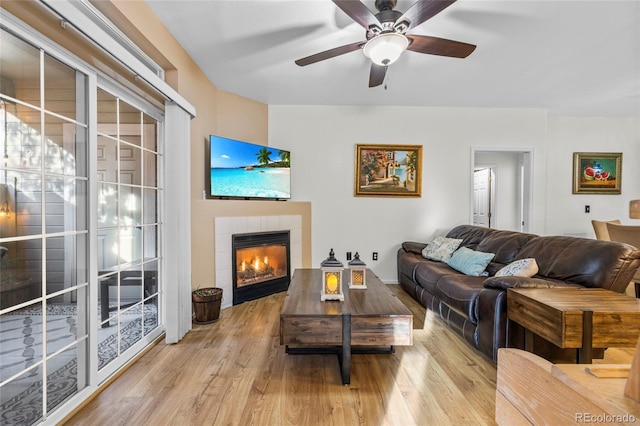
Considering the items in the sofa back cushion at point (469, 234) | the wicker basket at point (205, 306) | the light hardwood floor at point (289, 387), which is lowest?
the light hardwood floor at point (289, 387)

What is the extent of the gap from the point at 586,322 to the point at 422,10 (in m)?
2.01

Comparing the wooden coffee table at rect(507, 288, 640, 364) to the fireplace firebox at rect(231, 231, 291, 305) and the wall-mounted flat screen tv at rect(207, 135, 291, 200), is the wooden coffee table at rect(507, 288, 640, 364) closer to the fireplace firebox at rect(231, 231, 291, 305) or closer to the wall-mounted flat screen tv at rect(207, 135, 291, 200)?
the fireplace firebox at rect(231, 231, 291, 305)

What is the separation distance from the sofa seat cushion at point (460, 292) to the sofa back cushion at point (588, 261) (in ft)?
1.78

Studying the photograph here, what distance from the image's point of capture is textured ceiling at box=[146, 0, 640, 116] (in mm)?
2156

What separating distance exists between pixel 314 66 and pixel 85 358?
3.10 meters

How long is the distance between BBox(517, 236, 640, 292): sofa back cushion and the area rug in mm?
3384

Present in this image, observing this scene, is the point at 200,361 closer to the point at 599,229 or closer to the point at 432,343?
the point at 432,343

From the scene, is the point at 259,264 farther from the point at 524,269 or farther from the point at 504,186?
the point at 504,186

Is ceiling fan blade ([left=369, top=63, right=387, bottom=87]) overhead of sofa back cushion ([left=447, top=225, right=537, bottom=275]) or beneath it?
overhead

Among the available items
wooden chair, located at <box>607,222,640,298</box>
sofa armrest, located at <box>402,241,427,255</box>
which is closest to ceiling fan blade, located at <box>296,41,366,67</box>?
sofa armrest, located at <box>402,241,427,255</box>

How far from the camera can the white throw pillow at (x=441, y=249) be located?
3475 mm

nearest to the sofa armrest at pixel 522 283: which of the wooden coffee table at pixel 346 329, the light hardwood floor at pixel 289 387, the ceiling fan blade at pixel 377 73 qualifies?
the light hardwood floor at pixel 289 387

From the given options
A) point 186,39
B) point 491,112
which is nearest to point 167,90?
point 186,39

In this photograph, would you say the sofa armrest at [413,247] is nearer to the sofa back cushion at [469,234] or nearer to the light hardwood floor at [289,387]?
the sofa back cushion at [469,234]
